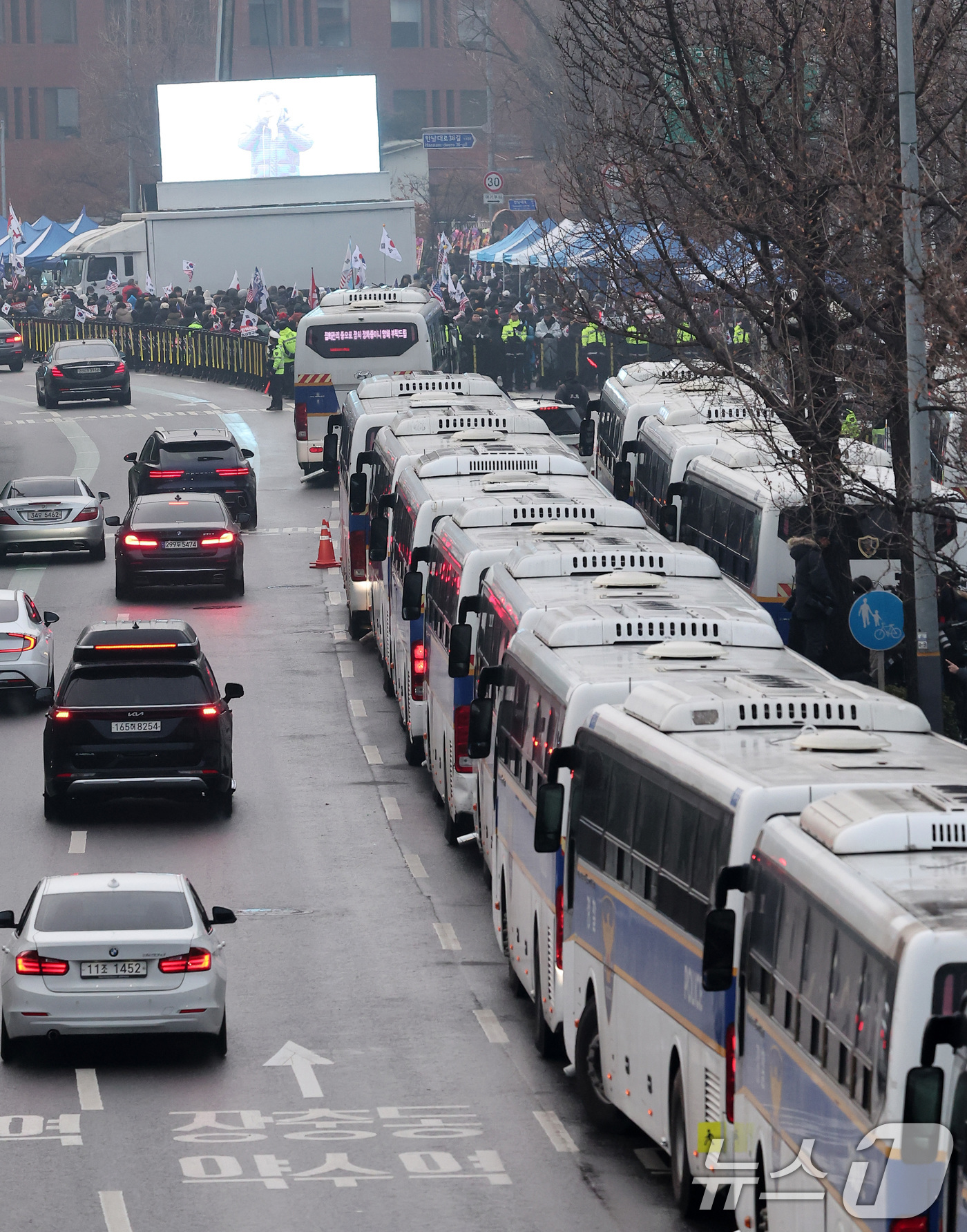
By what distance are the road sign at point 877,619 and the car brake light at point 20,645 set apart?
37.5 ft

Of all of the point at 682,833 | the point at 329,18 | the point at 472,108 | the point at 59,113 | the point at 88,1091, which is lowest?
the point at 88,1091

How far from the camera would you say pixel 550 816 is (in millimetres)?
14133

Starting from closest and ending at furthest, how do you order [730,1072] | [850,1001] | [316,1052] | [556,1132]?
[850,1001], [730,1072], [556,1132], [316,1052]

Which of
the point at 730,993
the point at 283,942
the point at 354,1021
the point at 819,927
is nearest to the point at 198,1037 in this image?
the point at 354,1021

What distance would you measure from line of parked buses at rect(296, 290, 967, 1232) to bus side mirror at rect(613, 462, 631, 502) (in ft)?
26.7

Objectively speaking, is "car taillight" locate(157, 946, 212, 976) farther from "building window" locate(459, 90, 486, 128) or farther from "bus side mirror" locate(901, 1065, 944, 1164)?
"building window" locate(459, 90, 486, 128)

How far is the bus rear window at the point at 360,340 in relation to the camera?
4356 cm

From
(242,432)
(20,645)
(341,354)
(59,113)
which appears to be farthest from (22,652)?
(59,113)

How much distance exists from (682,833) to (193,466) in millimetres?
27659

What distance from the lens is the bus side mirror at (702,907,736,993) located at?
10617mm

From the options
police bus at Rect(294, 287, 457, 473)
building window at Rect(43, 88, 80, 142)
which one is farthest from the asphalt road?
building window at Rect(43, 88, 80, 142)

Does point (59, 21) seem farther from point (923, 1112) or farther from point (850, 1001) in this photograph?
point (923, 1112)

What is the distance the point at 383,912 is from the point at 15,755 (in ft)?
23.7

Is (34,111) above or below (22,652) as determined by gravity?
above
